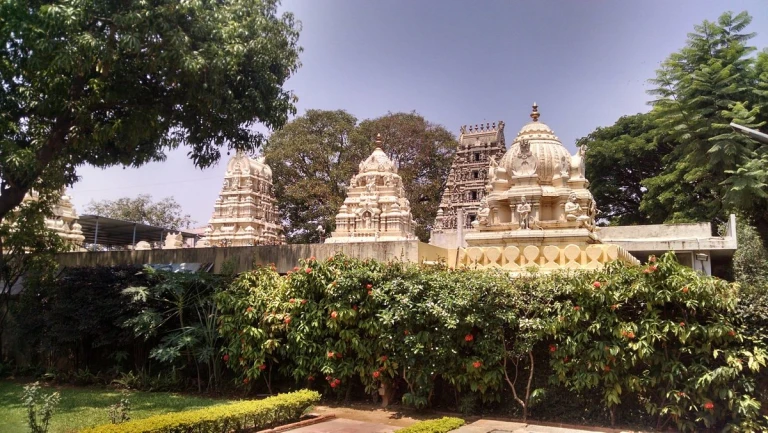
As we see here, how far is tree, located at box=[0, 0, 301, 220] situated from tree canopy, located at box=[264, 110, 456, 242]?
22.3m

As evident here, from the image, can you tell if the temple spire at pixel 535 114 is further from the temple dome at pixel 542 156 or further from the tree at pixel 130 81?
the tree at pixel 130 81

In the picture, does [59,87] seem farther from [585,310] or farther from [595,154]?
[595,154]

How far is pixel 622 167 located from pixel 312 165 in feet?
66.3

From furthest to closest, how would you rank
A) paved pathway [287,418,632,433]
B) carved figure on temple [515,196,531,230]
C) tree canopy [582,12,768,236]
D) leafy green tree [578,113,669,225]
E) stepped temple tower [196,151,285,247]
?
leafy green tree [578,113,669,225]
stepped temple tower [196,151,285,247]
tree canopy [582,12,768,236]
carved figure on temple [515,196,531,230]
paved pathway [287,418,632,433]

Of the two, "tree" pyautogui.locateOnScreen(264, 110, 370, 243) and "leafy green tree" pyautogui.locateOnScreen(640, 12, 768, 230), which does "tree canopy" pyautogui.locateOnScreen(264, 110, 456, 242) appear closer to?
"tree" pyautogui.locateOnScreen(264, 110, 370, 243)

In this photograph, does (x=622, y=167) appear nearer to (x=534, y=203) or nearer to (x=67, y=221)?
(x=534, y=203)

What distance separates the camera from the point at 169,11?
33.3 ft

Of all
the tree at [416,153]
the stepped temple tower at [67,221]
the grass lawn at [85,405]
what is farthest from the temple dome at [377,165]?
the grass lawn at [85,405]

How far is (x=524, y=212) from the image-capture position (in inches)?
587

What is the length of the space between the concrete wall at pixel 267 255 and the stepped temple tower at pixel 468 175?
24.4 metres

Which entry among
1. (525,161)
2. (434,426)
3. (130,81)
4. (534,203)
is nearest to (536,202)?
(534,203)

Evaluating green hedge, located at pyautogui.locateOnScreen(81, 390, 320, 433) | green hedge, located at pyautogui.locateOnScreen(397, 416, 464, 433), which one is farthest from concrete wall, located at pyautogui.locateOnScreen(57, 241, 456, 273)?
green hedge, located at pyautogui.locateOnScreen(397, 416, 464, 433)

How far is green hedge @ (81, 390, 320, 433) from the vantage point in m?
6.39

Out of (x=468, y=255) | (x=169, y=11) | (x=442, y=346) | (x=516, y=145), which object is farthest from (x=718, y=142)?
(x=169, y=11)
